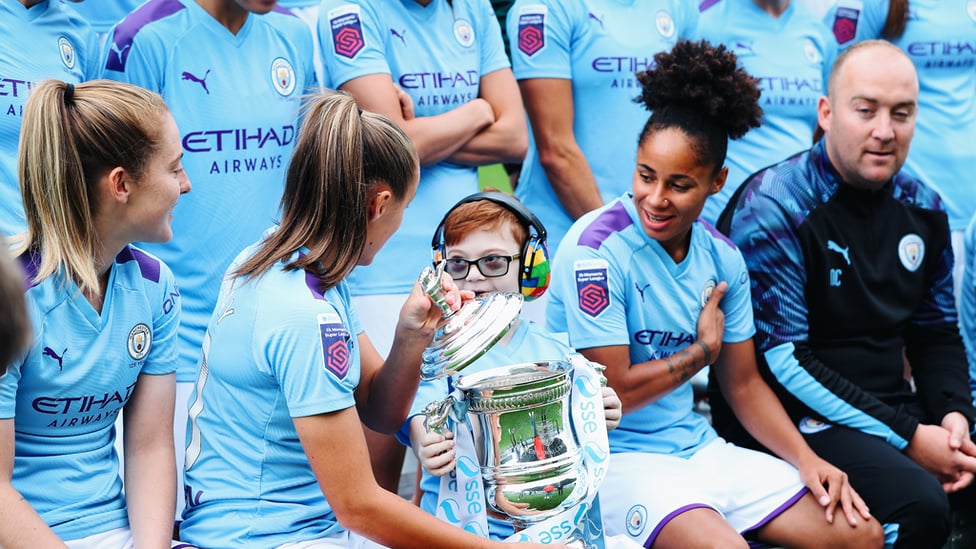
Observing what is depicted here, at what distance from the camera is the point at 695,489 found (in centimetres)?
357

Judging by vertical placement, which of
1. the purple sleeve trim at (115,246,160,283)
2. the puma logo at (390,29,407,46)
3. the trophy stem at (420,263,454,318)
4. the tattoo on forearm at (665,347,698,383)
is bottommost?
the tattoo on forearm at (665,347,698,383)

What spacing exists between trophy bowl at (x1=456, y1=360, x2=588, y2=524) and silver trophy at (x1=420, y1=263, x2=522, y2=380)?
0.14m

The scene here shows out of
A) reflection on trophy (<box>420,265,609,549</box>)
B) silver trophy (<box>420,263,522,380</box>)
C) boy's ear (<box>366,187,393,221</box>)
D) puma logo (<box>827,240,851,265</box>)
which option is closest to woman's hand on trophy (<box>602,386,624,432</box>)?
reflection on trophy (<box>420,265,609,549</box>)

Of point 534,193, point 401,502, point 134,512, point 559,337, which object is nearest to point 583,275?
point 559,337

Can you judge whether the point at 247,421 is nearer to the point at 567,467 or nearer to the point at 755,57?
the point at 567,467

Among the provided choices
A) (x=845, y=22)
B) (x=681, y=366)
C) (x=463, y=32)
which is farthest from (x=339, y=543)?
(x=845, y=22)

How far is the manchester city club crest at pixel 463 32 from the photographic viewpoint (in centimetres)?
423

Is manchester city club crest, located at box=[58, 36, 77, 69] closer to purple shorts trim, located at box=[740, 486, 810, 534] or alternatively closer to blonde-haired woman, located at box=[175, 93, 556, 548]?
blonde-haired woman, located at box=[175, 93, 556, 548]

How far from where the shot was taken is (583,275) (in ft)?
12.2

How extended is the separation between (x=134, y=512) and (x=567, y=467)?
1138 mm

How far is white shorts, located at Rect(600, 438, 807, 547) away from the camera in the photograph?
3.47m

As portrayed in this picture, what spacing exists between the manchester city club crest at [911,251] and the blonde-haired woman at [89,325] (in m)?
2.89

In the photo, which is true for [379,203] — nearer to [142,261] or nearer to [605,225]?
[142,261]

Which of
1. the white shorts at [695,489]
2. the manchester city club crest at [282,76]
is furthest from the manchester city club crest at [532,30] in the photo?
the white shorts at [695,489]
